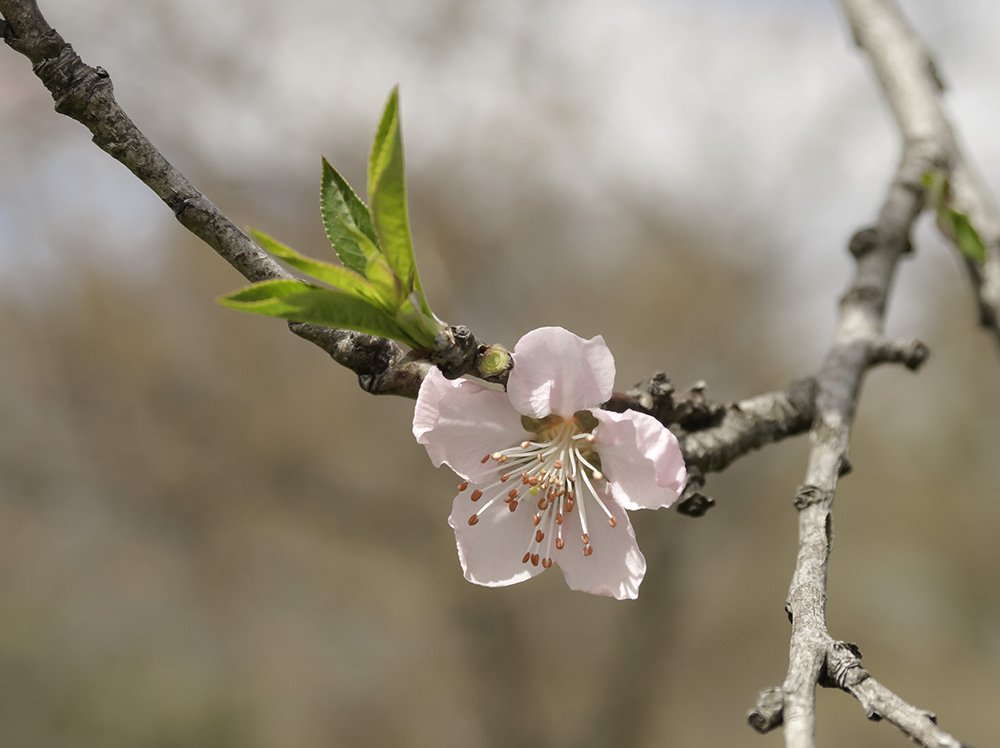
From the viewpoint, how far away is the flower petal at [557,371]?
1.50 feet

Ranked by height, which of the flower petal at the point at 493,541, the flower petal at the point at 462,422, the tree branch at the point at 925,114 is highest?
the tree branch at the point at 925,114

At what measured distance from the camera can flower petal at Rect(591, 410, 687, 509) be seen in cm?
45

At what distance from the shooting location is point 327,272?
0.41m

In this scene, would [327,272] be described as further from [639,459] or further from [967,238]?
[967,238]

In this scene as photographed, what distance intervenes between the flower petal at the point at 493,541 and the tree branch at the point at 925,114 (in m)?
0.81

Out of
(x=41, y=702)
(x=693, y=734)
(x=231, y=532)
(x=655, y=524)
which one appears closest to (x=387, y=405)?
(x=231, y=532)

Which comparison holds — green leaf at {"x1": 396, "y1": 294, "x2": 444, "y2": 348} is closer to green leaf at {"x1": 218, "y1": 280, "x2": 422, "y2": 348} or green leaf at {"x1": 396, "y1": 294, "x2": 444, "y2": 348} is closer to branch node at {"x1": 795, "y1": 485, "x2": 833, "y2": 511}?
green leaf at {"x1": 218, "y1": 280, "x2": 422, "y2": 348}

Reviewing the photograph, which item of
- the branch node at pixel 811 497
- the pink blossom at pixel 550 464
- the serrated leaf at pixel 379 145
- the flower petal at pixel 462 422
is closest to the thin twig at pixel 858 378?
the branch node at pixel 811 497

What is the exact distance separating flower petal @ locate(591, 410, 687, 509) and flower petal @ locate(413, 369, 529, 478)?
68mm

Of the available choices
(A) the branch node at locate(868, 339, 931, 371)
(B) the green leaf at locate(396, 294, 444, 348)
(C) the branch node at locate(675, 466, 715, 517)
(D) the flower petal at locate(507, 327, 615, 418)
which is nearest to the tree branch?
(A) the branch node at locate(868, 339, 931, 371)

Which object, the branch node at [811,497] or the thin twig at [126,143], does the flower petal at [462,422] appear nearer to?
the thin twig at [126,143]

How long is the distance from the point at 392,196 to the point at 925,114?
3.76ft

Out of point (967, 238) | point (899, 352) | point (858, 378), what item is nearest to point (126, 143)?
point (858, 378)

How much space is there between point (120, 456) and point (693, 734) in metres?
3.41
